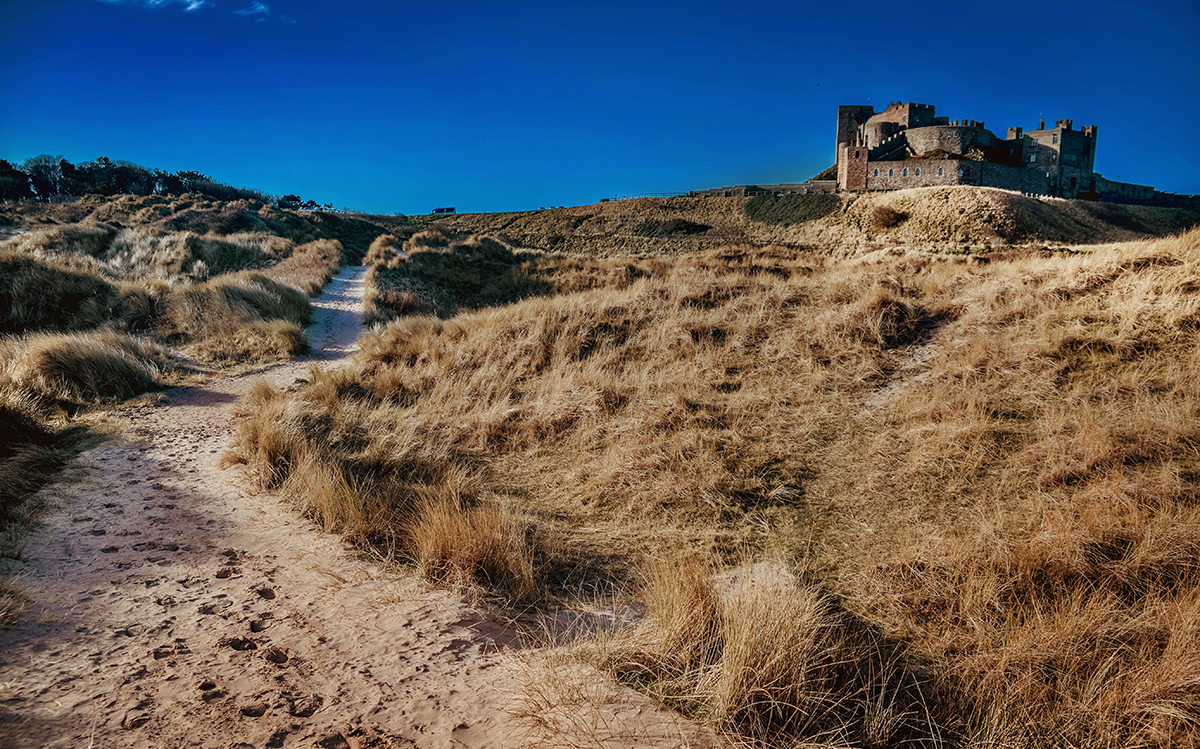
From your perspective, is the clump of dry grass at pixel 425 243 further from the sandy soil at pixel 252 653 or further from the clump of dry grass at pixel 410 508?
the sandy soil at pixel 252 653

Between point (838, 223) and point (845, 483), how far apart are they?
169 feet

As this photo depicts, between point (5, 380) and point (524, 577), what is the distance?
8162 millimetres

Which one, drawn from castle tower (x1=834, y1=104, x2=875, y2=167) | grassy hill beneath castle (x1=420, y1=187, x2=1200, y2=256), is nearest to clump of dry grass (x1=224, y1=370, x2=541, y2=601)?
grassy hill beneath castle (x1=420, y1=187, x2=1200, y2=256)

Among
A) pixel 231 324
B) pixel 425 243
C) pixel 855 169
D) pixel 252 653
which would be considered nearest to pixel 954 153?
pixel 855 169

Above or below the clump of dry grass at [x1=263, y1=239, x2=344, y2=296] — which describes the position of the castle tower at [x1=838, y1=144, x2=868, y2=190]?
above

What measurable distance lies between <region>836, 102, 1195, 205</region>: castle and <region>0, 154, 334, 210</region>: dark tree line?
230 feet

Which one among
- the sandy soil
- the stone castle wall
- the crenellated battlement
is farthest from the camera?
the stone castle wall

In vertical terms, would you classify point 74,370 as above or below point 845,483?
above

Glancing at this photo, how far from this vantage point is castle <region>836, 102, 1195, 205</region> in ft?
179

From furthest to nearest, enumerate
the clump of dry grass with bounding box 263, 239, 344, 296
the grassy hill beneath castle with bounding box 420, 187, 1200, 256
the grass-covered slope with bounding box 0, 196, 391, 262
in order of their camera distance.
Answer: the grassy hill beneath castle with bounding box 420, 187, 1200, 256, the grass-covered slope with bounding box 0, 196, 391, 262, the clump of dry grass with bounding box 263, 239, 344, 296

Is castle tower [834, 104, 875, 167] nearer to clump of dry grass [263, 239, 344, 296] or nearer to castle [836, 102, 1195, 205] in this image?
castle [836, 102, 1195, 205]

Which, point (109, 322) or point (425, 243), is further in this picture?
point (425, 243)

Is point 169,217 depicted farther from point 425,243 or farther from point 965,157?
point 965,157

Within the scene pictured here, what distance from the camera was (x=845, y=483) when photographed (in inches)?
200
